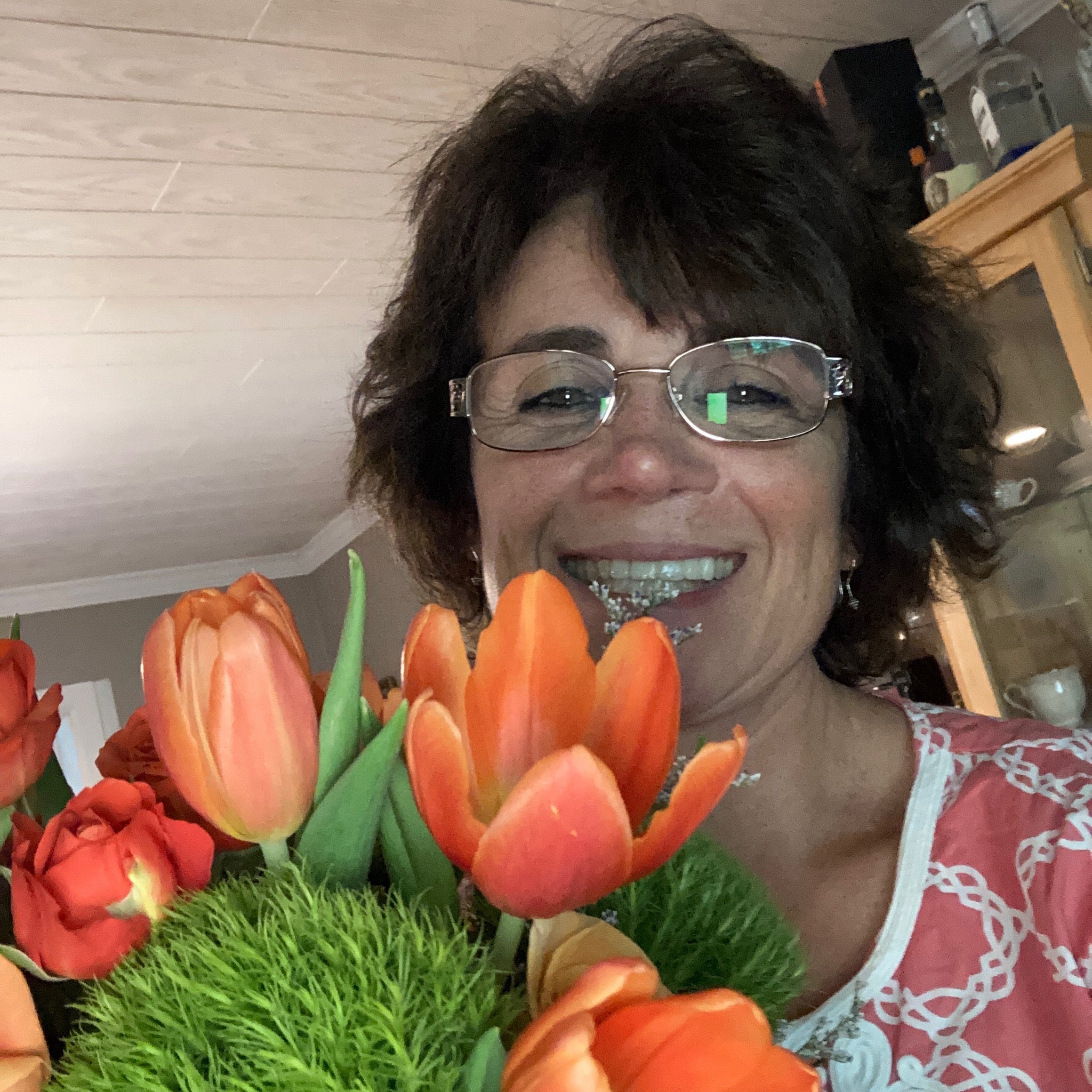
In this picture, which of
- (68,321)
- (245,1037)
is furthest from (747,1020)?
(68,321)

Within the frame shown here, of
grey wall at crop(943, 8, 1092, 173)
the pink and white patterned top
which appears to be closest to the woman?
the pink and white patterned top

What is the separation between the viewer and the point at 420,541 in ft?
3.91

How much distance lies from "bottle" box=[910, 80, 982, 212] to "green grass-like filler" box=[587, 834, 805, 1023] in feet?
6.22

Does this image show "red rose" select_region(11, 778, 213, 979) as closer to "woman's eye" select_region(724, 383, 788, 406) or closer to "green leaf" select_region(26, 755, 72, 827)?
"green leaf" select_region(26, 755, 72, 827)

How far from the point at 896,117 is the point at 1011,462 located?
0.67 m

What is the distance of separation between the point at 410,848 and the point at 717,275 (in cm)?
64

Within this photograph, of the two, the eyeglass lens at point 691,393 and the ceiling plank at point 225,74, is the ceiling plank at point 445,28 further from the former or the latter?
the eyeglass lens at point 691,393

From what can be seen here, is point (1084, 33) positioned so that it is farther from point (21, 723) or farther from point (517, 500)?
point (21, 723)

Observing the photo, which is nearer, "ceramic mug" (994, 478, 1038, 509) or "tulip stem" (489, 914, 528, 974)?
"tulip stem" (489, 914, 528, 974)

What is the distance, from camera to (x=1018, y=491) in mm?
1980

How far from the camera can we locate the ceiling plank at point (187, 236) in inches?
81.7

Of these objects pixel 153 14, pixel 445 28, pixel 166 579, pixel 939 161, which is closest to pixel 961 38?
pixel 939 161

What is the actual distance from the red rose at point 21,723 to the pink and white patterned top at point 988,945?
1.55 feet

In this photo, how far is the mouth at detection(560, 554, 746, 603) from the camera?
2.45ft
